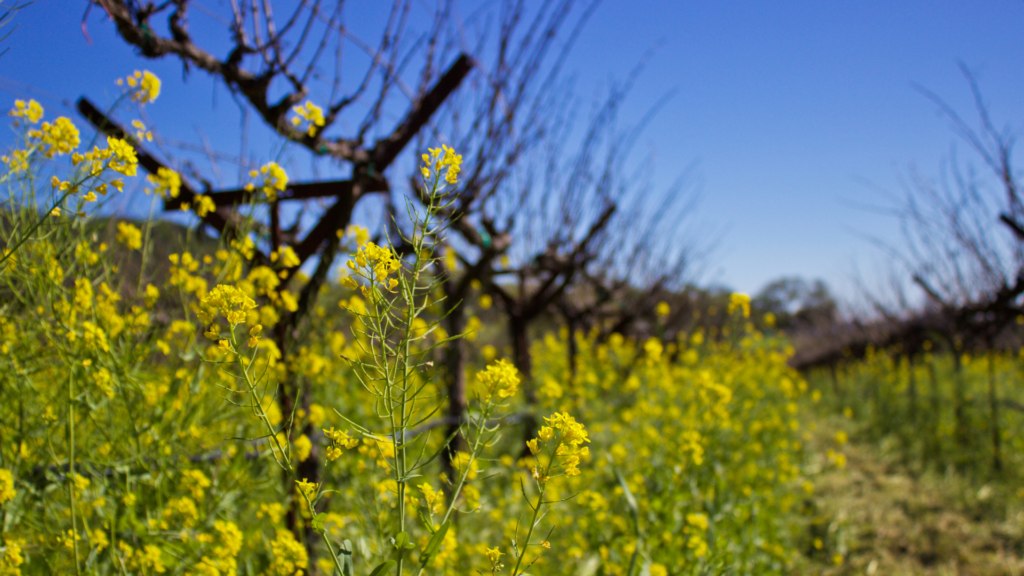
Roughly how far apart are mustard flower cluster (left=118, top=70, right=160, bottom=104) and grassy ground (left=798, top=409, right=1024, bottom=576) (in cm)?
396

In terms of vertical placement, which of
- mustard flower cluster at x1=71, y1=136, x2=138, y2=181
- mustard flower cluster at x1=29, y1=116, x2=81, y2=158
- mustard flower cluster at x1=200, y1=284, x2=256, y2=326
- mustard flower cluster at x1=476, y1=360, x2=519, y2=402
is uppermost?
mustard flower cluster at x1=29, y1=116, x2=81, y2=158

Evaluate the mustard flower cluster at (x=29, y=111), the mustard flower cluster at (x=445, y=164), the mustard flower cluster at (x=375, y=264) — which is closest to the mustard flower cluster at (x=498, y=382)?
the mustard flower cluster at (x=375, y=264)

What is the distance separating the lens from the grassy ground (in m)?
3.44

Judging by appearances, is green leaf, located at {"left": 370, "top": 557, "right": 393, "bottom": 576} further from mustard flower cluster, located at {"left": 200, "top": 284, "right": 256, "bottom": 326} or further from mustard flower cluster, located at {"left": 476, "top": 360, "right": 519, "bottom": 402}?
mustard flower cluster, located at {"left": 200, "top": 284, "right": 256, "bottom": 326}

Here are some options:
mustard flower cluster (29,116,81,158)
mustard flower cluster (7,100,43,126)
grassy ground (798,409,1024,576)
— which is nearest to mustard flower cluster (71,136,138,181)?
mustard flower cluster (29,116,81,158)

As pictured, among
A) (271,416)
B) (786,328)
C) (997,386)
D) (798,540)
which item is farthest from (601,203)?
(786,328)

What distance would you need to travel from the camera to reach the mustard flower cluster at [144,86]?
1.53m

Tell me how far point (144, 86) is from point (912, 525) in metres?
5.44

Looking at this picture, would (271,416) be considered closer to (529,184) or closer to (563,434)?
(563,434)

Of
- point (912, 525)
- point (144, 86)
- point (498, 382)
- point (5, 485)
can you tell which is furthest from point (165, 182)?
point (912, 525)

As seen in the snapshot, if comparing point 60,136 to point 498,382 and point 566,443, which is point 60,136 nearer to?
point 498,382

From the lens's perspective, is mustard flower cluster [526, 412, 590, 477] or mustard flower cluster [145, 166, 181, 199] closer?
mustard flower cluster [526, 412, 590, 477]

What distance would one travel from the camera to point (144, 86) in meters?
1.54

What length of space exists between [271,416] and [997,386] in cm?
946
